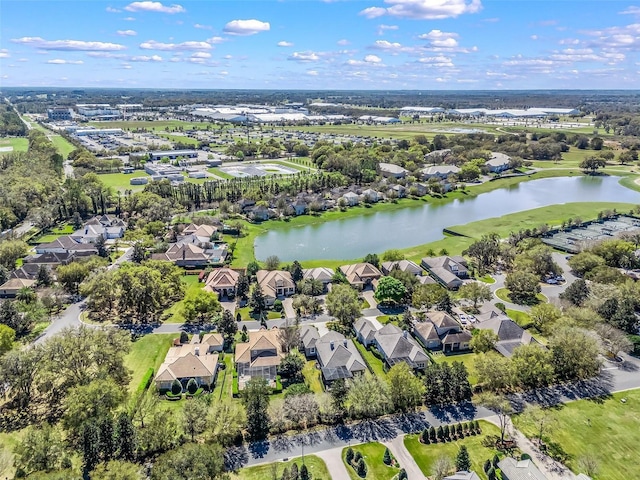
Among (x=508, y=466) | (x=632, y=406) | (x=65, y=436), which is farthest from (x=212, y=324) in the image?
(x=632, y=406)

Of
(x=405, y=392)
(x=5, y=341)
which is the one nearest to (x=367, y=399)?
(x=405, y=392)

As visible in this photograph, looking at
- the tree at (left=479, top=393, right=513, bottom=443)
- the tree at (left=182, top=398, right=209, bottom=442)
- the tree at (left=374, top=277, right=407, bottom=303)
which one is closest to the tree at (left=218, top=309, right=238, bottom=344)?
the tree at (left=182, top=398, right=209, bottom=442)

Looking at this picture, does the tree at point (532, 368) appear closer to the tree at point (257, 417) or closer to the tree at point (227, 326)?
the tree at point (257, 417)

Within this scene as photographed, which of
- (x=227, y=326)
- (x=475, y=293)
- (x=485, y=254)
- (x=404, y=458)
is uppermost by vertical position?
(x=485, y=254)

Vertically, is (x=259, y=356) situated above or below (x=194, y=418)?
below

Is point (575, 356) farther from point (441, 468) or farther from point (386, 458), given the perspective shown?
point (386, 458)

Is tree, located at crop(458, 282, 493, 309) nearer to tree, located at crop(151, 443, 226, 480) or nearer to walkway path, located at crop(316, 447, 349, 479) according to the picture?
walkway path, located at crop(316, 447, 349, 479)

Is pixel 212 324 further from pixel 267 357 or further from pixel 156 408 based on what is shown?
pixel 156 408

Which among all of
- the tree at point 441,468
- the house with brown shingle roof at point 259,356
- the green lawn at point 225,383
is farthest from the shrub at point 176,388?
the tree at point 441,468
